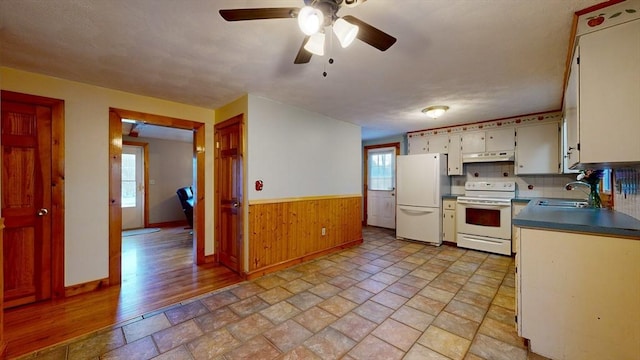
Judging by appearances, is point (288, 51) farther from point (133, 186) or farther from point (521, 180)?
point (133, 186)

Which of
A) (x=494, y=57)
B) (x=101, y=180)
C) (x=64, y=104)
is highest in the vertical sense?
(x=494, y=57)

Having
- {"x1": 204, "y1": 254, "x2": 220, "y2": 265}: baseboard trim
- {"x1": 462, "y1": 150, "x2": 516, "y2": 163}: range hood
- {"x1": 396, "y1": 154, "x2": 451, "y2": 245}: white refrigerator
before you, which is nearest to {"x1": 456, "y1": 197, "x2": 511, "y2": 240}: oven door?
{"x1": 396, "y1": 154, "x2": 451, "y2": 245}: white refrigerator

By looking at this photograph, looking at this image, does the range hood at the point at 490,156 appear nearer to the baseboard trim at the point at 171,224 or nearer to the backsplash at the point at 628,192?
the backsplash at the point at 628,192

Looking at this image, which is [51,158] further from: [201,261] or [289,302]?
[289,302]

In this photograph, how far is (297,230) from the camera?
3498 mm

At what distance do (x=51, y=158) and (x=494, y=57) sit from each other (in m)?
4.25

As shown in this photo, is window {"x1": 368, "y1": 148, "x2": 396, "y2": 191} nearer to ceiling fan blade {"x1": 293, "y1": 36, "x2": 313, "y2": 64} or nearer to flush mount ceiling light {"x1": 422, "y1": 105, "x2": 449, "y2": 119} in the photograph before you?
flush mount ceiling light {"x1": 422, "y1": 105, "x2": 449, "y2": 119}

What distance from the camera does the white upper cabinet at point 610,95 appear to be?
136cm

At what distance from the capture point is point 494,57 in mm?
A: 2088

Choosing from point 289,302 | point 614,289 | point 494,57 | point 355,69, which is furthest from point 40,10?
point 614,289

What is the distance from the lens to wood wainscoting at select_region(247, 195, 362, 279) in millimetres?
3043

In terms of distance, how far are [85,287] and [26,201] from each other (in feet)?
3.34

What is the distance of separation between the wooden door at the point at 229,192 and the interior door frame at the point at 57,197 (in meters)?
1.55

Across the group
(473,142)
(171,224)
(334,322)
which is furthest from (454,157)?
(171,224)
